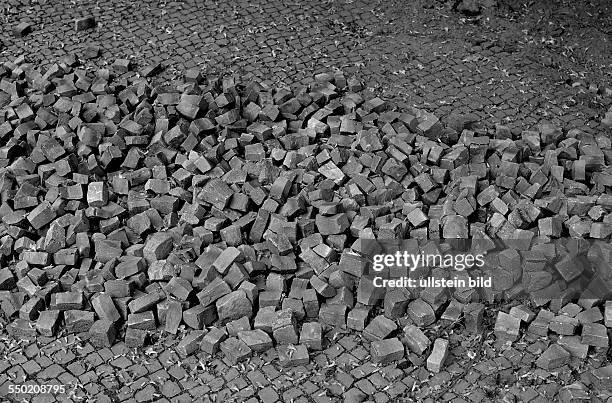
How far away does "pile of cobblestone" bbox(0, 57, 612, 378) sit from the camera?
5.01 metres

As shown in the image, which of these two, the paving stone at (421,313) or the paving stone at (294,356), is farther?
the paving stone at (421,313)

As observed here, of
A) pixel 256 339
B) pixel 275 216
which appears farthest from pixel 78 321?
pixel 275 216

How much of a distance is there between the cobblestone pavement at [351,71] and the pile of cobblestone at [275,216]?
135 mm

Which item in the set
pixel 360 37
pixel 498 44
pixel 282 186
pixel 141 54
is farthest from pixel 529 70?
pixel 141 54

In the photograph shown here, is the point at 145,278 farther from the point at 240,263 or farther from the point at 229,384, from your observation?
the point at 229,384

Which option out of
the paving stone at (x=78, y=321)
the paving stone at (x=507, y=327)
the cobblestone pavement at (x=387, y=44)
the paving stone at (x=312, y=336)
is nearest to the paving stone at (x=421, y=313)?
the paving stone at (x=507, y=327)

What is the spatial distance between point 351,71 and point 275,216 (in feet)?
8.50

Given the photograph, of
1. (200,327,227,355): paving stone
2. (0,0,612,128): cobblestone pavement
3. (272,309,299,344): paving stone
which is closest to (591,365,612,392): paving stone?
(272,309,299,344): paving stone

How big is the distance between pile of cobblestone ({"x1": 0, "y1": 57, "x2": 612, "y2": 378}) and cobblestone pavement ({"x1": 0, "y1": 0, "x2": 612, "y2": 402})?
135mm

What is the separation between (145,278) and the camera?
527 cm

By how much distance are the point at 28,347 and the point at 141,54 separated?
3858 millimetres

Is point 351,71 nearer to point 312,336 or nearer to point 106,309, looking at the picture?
point 312,336

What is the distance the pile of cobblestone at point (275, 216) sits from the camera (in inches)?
197

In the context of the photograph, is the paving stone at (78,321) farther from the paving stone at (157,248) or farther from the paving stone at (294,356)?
the paving stone at (294,356)
